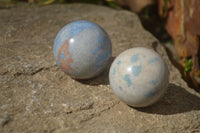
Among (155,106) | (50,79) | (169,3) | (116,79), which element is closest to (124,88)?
(116,79)

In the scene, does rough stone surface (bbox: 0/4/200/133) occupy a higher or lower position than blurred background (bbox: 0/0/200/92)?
higher

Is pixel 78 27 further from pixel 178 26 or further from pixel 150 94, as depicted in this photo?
pixel 178 26

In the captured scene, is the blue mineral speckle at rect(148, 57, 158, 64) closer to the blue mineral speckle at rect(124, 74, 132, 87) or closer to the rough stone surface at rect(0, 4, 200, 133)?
the blue mineral speckle at rect(124, 74, 132, 87)

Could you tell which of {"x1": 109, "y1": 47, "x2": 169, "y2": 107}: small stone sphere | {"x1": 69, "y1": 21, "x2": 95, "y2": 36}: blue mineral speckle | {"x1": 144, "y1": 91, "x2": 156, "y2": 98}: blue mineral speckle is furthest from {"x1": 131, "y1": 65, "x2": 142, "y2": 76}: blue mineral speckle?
{"x1": 69, "y1": 21, "x2": 95, "y2": 36}: blue mineral speckle

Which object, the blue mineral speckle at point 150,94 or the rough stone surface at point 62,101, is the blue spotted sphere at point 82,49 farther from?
the blue mineral speckle at point 150,94

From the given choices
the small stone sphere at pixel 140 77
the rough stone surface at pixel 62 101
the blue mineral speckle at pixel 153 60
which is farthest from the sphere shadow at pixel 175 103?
the blue mineral speckle at pixel 153 60

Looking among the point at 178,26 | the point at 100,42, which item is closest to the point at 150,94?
the point at 100,42
